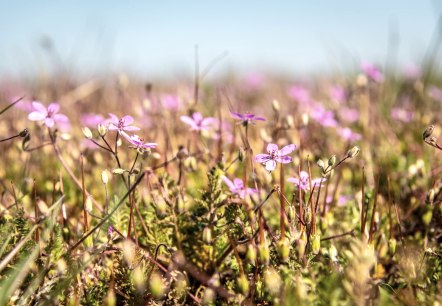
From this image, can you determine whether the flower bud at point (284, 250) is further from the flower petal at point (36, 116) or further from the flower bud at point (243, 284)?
the flower petal at point (36, 116)

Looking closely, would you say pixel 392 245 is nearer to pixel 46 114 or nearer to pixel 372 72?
pixel 46 114

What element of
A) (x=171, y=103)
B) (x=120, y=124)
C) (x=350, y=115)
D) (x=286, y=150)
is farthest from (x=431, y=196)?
(x=171, y=103)

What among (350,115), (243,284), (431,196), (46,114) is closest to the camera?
(243,284)

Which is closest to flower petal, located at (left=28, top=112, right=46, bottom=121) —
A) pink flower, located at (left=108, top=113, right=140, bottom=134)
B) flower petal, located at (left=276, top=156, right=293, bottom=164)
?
Answer: pink flower, located at (left=108, top=113, right=140, bottom=134)

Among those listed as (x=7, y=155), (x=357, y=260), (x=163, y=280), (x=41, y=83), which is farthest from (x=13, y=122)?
(x=357, y=260)

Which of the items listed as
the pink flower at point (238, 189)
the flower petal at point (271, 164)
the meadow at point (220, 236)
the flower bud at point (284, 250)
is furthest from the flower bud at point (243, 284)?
the flower petal at point (271, 164)

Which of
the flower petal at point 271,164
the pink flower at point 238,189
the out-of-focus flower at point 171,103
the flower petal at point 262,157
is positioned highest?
the flower petal at point 262,157

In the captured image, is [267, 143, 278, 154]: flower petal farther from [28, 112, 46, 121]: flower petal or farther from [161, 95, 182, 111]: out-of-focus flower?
[161, 95, 182, 111]: out-of-focus flower

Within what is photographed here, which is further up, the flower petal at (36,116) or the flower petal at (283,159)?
the flower petal at (36,116)

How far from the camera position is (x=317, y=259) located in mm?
1259

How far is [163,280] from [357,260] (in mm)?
498

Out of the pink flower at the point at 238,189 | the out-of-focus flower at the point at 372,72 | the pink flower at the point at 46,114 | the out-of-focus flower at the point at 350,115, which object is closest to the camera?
the pink flower at the point at 238,189

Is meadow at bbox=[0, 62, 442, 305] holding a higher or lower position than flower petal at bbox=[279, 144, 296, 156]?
lower

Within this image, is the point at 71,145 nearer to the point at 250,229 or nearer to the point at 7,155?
the point at 7,155
